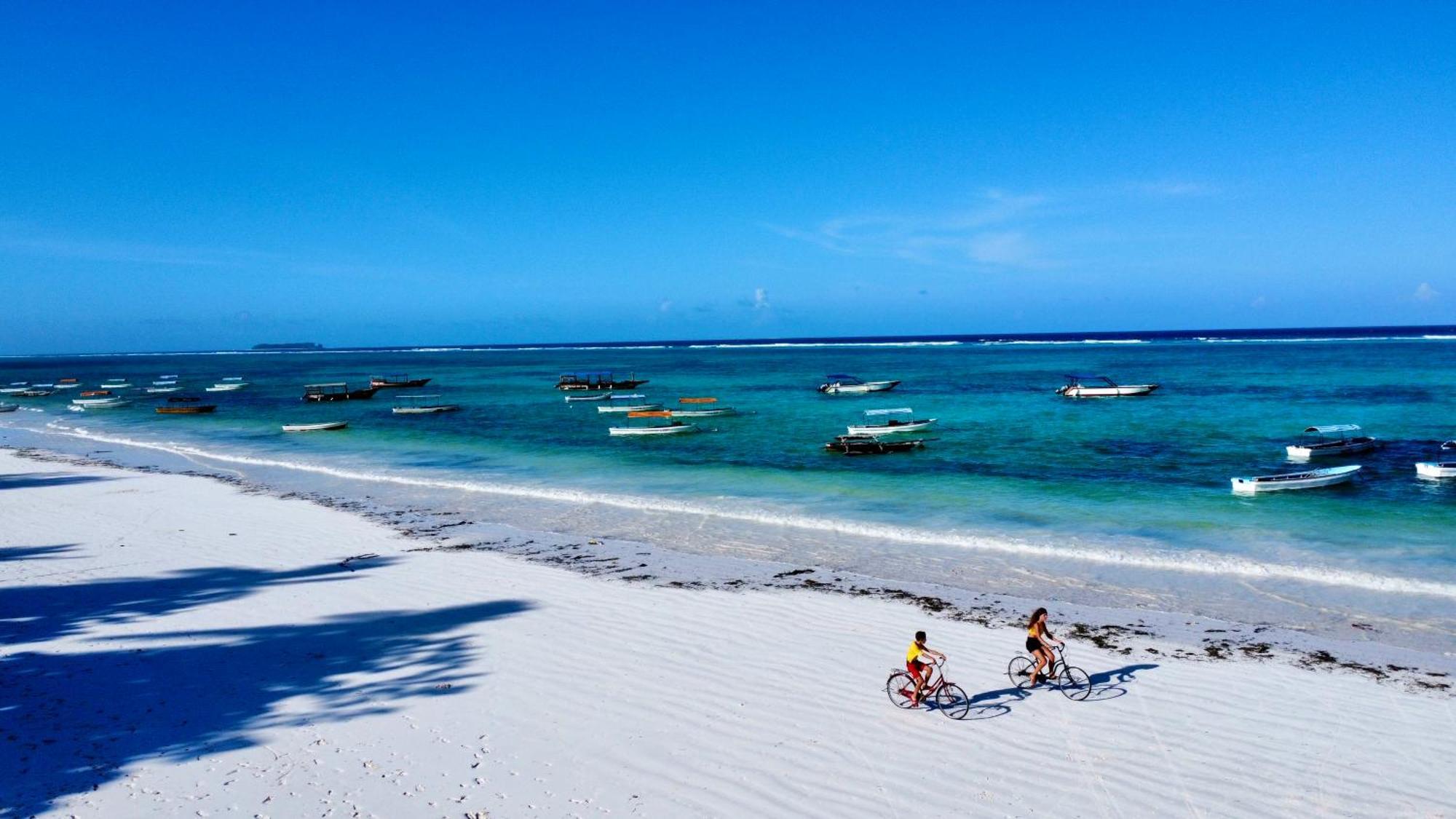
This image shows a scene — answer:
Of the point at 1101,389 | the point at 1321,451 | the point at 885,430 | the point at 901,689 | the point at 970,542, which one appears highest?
the point at 1101,389

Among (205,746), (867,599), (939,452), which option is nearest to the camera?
(205,746)

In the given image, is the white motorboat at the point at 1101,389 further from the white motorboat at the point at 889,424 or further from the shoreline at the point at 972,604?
the shoreline at the point at 972,604

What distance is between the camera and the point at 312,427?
155 feet

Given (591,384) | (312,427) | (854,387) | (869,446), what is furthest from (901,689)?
(591,384)

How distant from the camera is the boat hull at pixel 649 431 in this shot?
4269 centimetres

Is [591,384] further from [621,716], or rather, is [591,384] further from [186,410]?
[621,716]

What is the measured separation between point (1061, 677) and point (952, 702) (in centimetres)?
189

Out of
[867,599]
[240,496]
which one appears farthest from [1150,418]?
[240,496]

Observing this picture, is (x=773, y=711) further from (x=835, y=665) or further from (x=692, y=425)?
(x=692, y=425)

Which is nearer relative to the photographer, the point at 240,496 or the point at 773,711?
the point at 773,711

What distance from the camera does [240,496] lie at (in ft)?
85.8

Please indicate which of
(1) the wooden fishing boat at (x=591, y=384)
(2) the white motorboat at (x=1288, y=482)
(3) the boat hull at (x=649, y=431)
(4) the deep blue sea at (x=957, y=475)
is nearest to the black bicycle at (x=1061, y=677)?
(4) the deep blue sea at (x=957, y=475)

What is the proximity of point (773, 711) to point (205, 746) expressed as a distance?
22.4 ft

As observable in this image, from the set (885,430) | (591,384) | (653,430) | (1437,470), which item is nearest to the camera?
(1437,470)
